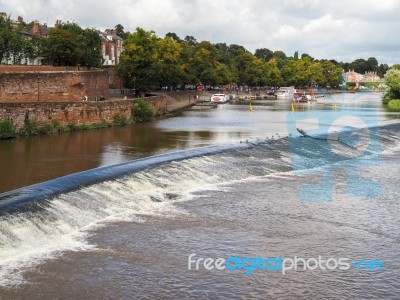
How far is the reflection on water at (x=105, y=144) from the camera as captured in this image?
20594 mm

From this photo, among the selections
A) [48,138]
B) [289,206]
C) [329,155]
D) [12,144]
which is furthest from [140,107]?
[289,206]

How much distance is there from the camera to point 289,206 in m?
15.5

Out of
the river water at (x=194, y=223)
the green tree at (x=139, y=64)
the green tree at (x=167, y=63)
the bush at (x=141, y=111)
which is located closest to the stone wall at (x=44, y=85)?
the bush at (x=141, y=111)

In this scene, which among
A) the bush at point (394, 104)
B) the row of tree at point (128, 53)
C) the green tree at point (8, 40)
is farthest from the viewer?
the bush at point (394, 104)

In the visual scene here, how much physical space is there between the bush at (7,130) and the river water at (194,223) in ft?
11.7

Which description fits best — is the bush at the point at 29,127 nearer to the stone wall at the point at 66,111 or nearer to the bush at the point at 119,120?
the stone wall at the point at 66,111

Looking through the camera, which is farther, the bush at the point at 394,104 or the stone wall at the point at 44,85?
the bush at the point at 394,104

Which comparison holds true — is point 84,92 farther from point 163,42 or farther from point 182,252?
point 182,252

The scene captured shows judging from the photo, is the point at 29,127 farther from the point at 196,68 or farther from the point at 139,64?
the point at 196,68

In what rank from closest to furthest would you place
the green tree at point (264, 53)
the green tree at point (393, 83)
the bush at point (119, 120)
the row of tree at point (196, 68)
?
the bush at point (119, 120) < the row of tree at point (196, 68) < the green tree at point (393, 83) < the green tree at point (264, 53)

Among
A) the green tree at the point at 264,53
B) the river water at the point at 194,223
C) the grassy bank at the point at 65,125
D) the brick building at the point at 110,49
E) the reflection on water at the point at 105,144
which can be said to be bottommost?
the river water at the point at 194,223

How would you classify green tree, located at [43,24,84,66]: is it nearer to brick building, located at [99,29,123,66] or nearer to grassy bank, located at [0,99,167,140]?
grassy bank, located at [0,99,167,140]

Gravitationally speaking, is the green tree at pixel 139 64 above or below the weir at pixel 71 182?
above

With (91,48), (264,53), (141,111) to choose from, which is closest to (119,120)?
(141,111)
